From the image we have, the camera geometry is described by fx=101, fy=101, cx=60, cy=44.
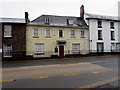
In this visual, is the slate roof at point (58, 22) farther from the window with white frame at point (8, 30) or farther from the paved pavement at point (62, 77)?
the paved pavement at point (62, 77)

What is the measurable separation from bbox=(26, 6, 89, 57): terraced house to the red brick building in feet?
3.54

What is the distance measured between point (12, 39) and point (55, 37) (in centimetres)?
785

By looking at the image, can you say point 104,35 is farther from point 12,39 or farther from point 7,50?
point 7,50

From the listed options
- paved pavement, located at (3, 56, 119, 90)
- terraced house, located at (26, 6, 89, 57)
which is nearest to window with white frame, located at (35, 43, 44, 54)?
terraced house, located at (26, 6, 89, 57)

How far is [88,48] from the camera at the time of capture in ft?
72.4

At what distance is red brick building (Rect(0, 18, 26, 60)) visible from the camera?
17.5m

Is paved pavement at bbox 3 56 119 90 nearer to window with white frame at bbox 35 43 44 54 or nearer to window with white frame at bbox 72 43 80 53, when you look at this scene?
window with white frame at bbox 35 43 44 54

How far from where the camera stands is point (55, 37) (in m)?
20.1

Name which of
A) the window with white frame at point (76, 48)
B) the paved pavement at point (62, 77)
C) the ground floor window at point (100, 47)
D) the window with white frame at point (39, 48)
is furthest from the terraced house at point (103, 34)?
the paved pavement at point (62, 77)

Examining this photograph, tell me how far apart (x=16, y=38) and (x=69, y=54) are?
1048cm

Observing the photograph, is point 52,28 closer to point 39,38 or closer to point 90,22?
point 39,38

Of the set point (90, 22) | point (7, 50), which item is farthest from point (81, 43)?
point (7, 50)

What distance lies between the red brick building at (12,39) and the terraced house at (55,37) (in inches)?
42.5

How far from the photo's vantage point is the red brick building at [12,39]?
17.5m
